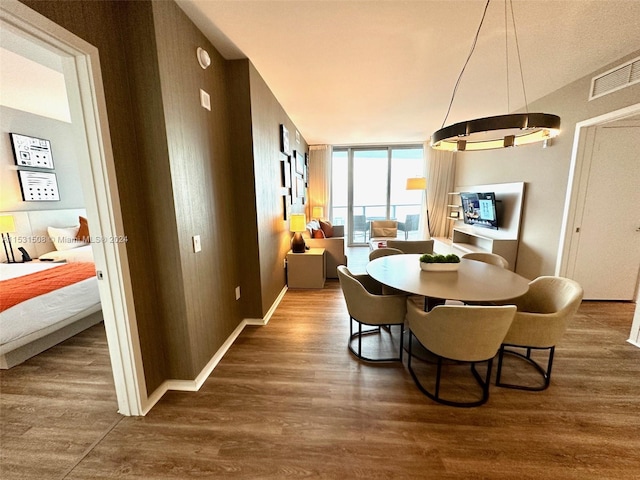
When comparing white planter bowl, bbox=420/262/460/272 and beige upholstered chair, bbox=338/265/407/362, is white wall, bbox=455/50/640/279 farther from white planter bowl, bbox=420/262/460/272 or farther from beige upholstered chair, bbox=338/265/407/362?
beige upholstered chair, bbox=338/265/407/362

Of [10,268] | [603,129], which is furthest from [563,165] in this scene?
[10,268]

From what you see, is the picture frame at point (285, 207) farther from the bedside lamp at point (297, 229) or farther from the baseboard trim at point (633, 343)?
the baseboard trim at point (633, 343)

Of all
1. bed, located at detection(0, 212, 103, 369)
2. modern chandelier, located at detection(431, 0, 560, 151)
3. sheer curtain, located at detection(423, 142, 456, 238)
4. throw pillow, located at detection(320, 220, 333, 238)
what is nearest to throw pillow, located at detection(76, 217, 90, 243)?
bed, located at detection(0, 212, 103, 369)

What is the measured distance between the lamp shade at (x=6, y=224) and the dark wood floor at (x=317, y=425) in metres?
1.90

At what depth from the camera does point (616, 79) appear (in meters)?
2.50

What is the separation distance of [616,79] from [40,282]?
6.03 meters

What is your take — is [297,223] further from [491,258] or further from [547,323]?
[547,323]

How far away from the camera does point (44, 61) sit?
190 centimetres

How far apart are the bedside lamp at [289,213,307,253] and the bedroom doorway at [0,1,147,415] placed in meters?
2.45

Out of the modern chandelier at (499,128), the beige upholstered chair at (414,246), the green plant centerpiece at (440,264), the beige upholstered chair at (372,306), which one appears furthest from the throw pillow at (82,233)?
the modern chandelier at (499,128)

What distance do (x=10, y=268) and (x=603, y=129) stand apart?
7011mm

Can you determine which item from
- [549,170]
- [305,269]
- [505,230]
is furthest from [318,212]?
[549,170]

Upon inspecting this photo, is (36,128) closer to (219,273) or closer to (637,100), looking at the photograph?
(219,273)

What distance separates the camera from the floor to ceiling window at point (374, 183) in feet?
21.5
